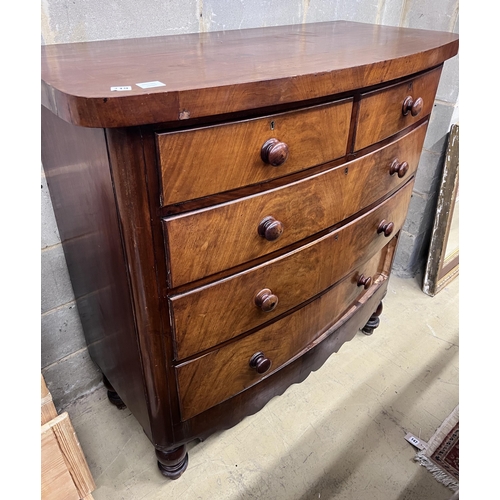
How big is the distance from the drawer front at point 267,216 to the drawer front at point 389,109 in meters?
0.04

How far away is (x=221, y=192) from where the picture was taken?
68 centimetres

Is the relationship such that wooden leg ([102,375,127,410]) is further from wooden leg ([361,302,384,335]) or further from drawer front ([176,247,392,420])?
wooden leg ([361,302,384,335])

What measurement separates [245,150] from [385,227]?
0.57m

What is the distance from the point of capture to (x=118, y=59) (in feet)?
2.49

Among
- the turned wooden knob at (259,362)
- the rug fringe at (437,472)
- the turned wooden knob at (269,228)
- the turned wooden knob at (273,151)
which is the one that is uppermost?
the turned wooden knob at (273,151)

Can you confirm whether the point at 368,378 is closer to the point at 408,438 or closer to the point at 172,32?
the point at 408,438

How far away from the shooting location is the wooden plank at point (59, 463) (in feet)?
2.89

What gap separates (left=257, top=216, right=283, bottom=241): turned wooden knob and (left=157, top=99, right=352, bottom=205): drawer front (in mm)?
80

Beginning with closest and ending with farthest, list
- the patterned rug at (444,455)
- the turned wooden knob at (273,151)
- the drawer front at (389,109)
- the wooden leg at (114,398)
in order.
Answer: the turned wooden knob at (273,151) → the drawer front at (389,109) → the patterned rug at (444,455) → the wooden leg at (114,398)

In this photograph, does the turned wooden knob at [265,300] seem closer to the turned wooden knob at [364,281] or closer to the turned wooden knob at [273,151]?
the turned wooden knob at [273,151]

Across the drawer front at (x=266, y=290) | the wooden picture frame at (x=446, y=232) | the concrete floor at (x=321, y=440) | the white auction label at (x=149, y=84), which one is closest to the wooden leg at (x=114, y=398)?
the concrete floor at (x=321, y=440)

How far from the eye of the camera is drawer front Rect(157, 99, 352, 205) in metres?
0.61

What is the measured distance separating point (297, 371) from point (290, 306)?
0.25 metres

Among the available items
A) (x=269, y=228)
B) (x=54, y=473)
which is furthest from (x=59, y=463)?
(x=269, y=228)
